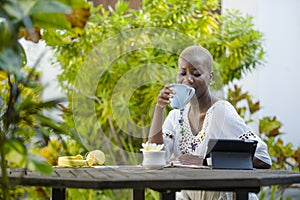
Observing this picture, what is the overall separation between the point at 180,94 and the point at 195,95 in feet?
0.78

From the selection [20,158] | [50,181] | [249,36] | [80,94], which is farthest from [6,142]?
[249,36]

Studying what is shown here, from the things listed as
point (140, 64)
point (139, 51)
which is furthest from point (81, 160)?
point (139, 51)

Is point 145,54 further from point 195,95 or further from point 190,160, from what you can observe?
point 190,160

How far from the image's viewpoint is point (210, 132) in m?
2.76

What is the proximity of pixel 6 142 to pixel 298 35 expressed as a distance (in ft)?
14.2

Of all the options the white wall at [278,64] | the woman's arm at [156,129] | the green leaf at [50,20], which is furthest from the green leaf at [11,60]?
the white wall at [278,64]

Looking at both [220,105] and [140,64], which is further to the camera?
[140,64]

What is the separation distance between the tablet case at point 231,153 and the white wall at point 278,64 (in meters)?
2.75

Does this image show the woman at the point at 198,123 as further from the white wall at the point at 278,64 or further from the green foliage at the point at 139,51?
the white wall at the point at 278,64

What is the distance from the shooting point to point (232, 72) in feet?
15.7

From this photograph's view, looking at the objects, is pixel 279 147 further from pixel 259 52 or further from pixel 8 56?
pixel 8 56

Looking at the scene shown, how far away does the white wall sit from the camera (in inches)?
201

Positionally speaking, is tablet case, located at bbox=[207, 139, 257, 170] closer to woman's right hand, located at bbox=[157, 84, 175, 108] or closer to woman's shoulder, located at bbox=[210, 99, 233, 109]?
woman's right hand, located at bbox=[157, 84, 175, 108]

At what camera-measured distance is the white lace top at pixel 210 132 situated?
272 centimetres
